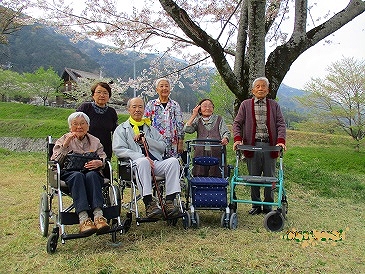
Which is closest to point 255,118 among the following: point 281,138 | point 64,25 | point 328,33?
point 281,138

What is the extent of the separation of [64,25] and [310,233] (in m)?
6.70

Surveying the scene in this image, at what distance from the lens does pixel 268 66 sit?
6086 mm

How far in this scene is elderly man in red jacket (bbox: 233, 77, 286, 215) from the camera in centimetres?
378

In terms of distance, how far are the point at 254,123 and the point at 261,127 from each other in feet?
0.27

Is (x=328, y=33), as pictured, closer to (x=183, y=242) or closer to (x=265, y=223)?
(x=265, y=223)

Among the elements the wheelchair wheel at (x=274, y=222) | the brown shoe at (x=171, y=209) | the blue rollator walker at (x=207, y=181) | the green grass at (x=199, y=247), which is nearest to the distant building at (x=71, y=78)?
the green grass at (x=199, y=247)

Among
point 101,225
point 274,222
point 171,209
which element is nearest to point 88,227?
point 101,225

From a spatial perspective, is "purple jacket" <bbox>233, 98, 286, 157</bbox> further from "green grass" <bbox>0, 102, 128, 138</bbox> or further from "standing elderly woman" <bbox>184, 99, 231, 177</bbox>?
"green grass" <bbox>0, 102, 128, 138</bbox>

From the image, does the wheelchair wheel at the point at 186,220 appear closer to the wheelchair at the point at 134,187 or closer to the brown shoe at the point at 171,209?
the wheelchair at the point at 134,187

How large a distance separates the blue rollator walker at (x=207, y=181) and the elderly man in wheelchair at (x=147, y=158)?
269mm

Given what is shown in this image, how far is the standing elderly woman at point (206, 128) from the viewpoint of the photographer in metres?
3.96

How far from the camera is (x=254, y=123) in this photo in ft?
12.5

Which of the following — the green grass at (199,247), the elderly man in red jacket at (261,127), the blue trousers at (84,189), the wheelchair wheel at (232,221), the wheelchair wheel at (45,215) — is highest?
the elderly man in red jacket at (261,127)

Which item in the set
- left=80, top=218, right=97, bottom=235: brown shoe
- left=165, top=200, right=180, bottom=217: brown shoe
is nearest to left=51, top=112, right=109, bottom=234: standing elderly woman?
left=80, top=218, right=97, bottom=235: brown shoe
